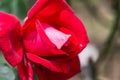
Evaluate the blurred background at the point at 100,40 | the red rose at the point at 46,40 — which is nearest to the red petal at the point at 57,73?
the red rose at the point at 46,40

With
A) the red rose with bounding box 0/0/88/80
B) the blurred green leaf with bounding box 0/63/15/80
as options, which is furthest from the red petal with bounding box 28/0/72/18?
the blurred green leaf with bounding box 0/63/15/80

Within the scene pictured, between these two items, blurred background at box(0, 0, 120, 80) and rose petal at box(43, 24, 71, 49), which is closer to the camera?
rose petal at box(43, 24, 71, 49)

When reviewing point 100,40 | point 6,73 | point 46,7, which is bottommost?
point 100,40

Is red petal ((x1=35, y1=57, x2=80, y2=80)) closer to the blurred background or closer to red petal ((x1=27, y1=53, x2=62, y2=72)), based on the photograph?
red petal ((x1=27, y1=53, x2=62, y2=72))

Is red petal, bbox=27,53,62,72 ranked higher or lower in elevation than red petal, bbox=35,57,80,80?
higher

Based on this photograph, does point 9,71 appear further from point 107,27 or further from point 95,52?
point 107,27

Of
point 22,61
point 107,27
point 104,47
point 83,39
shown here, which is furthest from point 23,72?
point 107,27

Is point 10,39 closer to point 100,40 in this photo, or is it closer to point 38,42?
point 38,42

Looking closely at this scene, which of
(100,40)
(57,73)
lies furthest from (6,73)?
(100,40)
